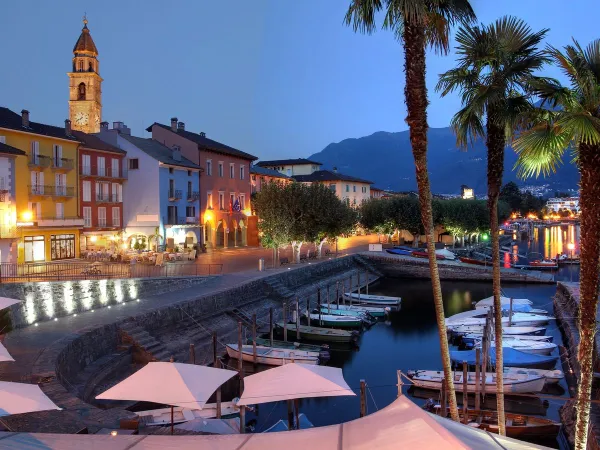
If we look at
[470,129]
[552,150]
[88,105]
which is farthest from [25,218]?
[88,105]

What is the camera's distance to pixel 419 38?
11648 mm

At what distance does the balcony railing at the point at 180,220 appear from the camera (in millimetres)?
56338

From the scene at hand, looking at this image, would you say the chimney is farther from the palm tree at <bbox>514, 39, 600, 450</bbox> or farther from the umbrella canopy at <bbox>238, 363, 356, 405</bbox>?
the palm tree at <bbox>514, 39, 600, 450</bbox>

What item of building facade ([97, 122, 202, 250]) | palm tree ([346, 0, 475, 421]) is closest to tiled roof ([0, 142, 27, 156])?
building facade ([97, 122, 202, 250])

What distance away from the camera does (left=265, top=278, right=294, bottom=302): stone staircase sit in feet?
137

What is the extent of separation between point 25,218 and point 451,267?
4471 cm

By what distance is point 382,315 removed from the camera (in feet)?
140

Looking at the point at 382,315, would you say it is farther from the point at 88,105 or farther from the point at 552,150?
the point at 88,105

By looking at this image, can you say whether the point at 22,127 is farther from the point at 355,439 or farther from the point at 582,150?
the point at 582,150

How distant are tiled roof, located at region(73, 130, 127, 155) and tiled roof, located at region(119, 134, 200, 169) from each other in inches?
79.8

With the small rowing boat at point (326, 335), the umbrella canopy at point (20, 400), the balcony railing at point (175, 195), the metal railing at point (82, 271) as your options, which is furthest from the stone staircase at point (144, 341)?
the balcony railing at point (175, 195)

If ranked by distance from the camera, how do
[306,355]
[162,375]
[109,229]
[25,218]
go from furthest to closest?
[109,229] → [25,218] → [306,355] → [162,375]

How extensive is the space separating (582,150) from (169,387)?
36.9 ft

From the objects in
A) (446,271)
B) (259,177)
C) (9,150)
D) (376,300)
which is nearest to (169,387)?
(9,150)
